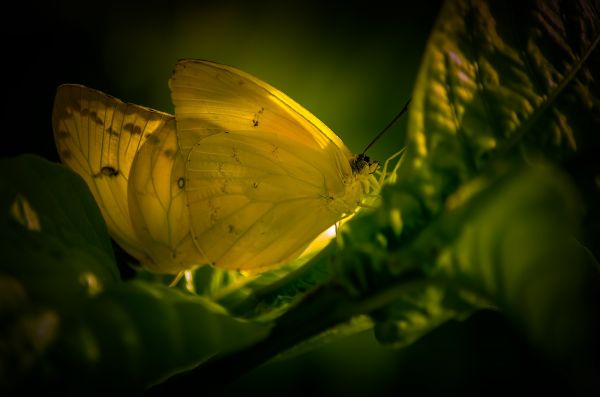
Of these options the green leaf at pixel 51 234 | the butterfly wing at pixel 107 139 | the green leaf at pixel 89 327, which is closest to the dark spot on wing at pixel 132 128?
the butterfly wing at pixel 107 139

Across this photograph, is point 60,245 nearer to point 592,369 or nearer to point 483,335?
point 592,369

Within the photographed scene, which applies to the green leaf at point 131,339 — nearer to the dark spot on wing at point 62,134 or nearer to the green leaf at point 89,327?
the green leaf at point 89,327

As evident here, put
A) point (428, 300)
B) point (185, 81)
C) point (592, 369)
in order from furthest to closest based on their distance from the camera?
point (185, 81) → point (428, 300) → point (592, 369)

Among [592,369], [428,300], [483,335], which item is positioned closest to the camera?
[592,369]

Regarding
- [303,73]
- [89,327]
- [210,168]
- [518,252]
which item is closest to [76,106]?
[210,168]

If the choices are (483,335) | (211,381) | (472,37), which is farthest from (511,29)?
(483,335)

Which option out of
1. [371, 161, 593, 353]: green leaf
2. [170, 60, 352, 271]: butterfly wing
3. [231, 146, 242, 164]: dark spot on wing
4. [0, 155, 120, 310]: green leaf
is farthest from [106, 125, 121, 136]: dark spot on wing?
[371, 161, 593, 353]: green leaf

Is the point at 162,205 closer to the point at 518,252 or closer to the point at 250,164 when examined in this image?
the point at 250,164

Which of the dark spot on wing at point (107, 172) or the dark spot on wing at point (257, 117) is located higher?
the dark spot on wing at point (257, 117)
